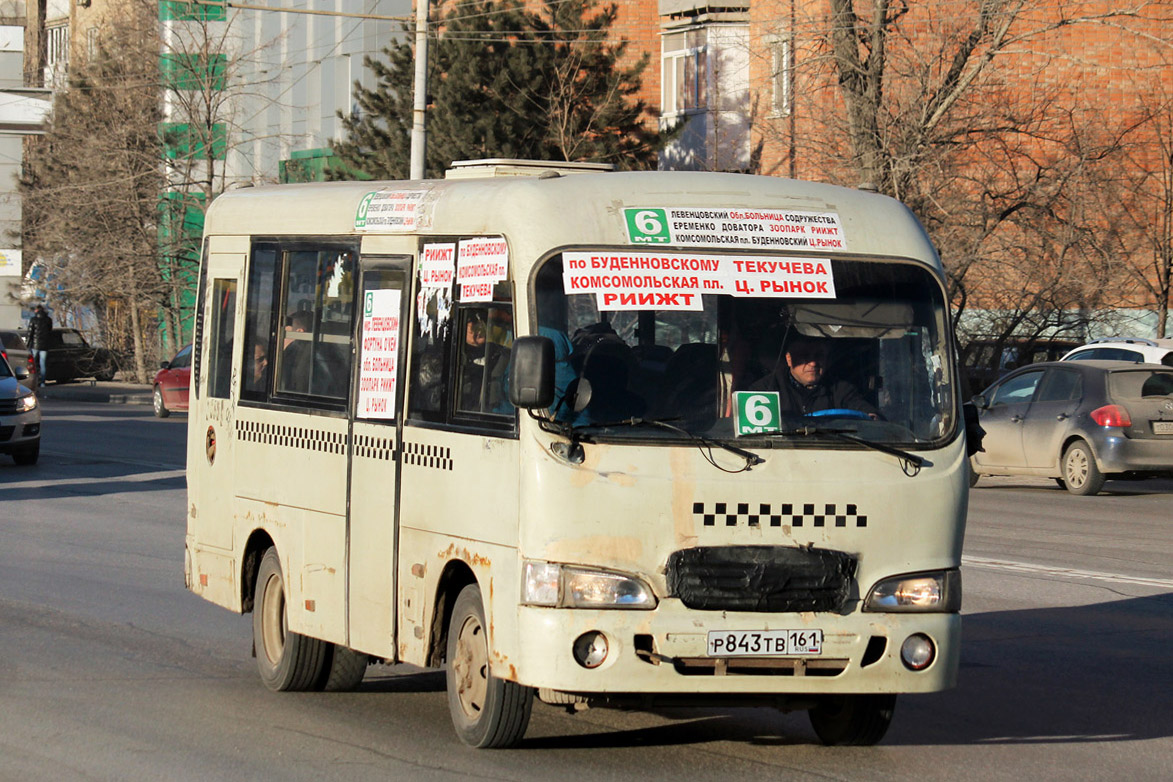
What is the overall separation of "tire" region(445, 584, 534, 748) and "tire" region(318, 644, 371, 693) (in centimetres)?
130

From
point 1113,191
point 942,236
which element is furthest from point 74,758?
point 1113,191

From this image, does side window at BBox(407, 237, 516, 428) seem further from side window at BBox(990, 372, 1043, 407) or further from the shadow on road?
side window at BBox(990, 372, 1043, 407)

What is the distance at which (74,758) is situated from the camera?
6.93m

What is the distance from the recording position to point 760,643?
6.55m

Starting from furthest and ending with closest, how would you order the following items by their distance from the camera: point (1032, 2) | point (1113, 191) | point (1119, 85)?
point (1119, 85), point (1113, 191), point (1032, 2)

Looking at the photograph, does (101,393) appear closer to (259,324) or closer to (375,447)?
(259,324)

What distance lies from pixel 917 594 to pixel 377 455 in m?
2.38

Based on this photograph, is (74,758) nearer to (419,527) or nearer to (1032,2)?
(419,527)

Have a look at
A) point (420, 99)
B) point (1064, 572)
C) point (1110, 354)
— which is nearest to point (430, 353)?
point (1064, 572)

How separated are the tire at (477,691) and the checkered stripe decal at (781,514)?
982 mm

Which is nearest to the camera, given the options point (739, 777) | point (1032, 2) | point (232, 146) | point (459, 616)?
point (739, 777)

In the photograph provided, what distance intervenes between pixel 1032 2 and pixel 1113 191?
6116mm

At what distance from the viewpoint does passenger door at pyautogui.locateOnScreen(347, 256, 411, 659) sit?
763cm

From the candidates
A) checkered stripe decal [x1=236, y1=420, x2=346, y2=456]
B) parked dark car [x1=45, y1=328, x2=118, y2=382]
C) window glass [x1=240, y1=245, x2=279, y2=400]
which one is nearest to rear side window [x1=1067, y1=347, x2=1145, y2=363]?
window glass [x1=240, y1=245, x2=279, y2=400]
